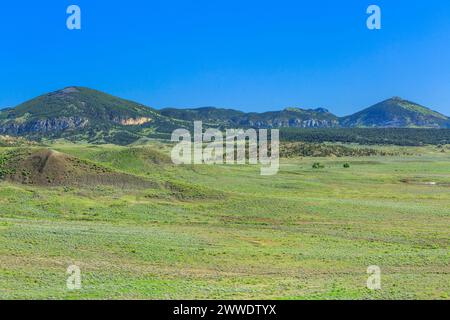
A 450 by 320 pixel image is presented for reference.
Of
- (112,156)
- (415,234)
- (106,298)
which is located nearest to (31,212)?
(106,298)

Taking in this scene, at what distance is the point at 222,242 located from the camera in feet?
136

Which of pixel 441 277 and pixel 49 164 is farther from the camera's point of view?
pixel 49 164

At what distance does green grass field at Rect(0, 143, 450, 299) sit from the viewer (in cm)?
2741

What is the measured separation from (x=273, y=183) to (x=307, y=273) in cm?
5609

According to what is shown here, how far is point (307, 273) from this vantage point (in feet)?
104

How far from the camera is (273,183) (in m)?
87.6

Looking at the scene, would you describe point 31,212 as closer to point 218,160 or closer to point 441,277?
point 441,277

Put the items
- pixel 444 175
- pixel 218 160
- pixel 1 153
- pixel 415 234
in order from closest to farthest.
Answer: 1. pixel 415 234
2. pixel 1 153
3. pixel 444 175
4. pixel 218 160

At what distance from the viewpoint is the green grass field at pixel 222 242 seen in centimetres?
2741

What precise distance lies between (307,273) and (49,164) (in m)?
53.2
